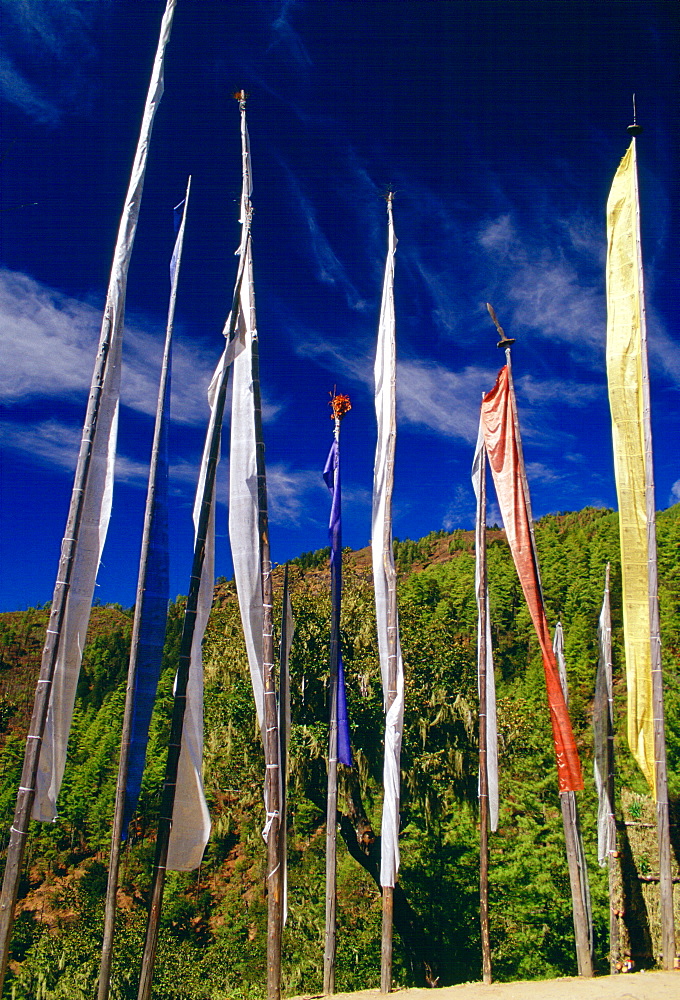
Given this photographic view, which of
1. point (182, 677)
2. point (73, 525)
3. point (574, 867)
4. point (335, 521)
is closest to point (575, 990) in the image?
point (574, 867)

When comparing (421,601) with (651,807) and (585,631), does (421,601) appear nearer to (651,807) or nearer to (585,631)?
(585,631)

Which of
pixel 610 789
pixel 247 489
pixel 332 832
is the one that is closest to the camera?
pixel 247 489

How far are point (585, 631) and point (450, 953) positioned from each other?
14275 millimetres

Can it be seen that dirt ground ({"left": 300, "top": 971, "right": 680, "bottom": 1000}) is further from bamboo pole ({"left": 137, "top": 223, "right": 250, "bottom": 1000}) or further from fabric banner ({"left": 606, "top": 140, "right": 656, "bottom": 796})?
bamboo pole ({"left": 137, "top": 223, "right": 250, "bottom": 1000})

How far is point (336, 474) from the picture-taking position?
1177 centimetres

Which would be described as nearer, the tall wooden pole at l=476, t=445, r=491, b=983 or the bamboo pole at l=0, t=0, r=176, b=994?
the bamboo pole at l=0, t=0, r=176, b=994

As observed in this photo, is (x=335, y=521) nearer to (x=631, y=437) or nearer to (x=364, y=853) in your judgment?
(x=631, y=437)

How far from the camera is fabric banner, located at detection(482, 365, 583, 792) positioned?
9094 millimetres

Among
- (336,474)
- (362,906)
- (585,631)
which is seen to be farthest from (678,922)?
(585,631)

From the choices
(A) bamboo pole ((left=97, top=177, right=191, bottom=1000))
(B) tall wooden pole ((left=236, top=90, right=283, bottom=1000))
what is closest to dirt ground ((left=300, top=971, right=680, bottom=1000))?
(B) tall wooden pole ((left=236, top=90, right=283, bottom=1000))

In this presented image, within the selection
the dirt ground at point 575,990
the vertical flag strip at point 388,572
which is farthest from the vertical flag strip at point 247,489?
the dirt ground at point 575,990

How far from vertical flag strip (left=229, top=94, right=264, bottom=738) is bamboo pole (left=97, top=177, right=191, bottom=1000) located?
57.2 inches

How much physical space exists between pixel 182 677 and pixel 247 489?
2.53m

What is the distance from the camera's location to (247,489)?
28.0 feet
